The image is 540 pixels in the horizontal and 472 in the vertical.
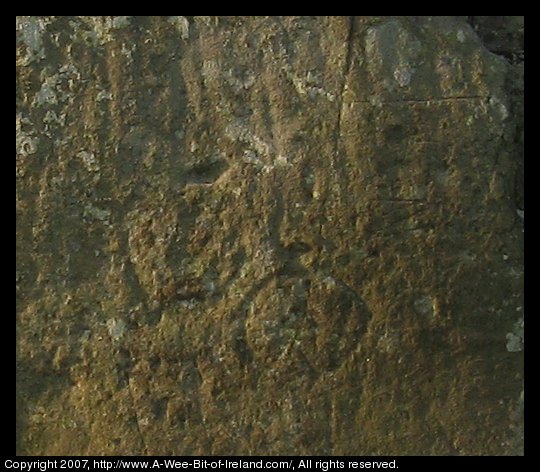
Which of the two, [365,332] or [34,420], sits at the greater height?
[365,332]

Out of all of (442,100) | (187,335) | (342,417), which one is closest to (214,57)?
(442,100)

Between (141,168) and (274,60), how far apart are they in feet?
1.54

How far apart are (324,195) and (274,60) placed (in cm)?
40

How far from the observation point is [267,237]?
1933 mm

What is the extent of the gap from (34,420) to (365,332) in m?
0.94

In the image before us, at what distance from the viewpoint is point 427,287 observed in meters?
1.93

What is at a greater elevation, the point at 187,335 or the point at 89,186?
the point at 89,186

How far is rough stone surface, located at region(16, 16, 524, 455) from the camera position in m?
1.93

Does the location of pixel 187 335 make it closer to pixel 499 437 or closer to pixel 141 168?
pixel 141 168

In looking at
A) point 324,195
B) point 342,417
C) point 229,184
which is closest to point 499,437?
point 342,417

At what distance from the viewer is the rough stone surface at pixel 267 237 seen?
1932 millimetres

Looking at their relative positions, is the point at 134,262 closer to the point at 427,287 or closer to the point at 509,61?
the point at 427,287

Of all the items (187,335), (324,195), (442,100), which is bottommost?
(187,335)

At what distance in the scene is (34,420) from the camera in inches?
Result: 77.8
